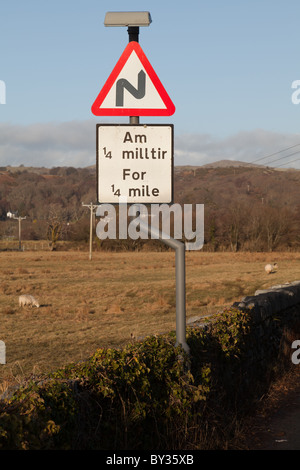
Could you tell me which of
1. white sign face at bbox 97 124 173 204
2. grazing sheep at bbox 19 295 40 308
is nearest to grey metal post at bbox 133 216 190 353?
white sign face at bbox 97 124 173 204

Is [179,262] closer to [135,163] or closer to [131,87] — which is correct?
[135,163]

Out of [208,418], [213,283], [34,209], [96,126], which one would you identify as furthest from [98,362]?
[34,209]

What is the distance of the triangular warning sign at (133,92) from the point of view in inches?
192

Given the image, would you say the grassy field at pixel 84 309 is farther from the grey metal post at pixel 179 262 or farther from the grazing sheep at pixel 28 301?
the grey metal post at pixel 179 262

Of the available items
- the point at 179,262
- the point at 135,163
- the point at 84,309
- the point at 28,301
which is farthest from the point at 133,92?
the point at 28,301

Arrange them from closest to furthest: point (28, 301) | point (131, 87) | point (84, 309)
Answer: point (131, 87) < point (84, 309) < point (28, 301)

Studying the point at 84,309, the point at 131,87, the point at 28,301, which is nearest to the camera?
the point at 131,87

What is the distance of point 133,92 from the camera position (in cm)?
493

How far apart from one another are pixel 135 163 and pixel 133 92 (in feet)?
2.01

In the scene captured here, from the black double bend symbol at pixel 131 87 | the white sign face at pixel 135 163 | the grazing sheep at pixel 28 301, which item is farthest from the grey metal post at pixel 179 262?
the grazing sheep at pixel 28 301

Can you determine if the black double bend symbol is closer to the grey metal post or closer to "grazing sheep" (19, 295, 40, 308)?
the grey metal post

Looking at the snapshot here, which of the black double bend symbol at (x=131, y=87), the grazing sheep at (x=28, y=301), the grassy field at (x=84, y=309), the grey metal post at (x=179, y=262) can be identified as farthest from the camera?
the grazing sheep at (x=28, y=301)

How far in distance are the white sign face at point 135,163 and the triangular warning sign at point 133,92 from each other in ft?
0.43

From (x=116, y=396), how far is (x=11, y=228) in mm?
154370
